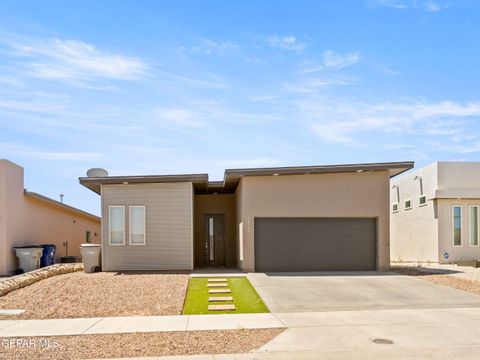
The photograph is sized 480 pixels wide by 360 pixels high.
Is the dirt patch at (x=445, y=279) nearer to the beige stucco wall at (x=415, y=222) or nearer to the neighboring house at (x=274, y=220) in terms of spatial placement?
the neighboring house at (x=274, y=220)

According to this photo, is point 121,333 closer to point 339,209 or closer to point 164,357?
point 164,357

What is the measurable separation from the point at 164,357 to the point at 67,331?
2.61 meters

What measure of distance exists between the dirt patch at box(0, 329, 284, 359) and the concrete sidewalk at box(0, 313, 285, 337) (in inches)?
13.4

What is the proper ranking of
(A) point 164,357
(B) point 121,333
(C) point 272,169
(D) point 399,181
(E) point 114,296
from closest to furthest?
(A) point 164,357 → (B) point 121,333 → (E) point 114,296 → (C) point 272,169 → (D) point 399,181

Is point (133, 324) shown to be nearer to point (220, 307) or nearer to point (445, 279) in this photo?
point (220, 307)

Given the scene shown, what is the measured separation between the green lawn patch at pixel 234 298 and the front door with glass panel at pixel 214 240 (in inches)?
A: 269

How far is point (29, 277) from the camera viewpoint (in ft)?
46.3

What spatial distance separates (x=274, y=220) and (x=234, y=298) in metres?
6.07

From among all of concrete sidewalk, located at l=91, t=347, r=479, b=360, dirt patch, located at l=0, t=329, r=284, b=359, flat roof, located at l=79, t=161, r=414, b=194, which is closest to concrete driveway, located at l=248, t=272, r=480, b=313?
dirt patch, located at l=0, t=329, r=284, b=359

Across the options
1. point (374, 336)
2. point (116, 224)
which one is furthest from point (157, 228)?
point (374, 336)

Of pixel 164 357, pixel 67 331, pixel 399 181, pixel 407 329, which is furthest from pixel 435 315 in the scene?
pixel 399 181

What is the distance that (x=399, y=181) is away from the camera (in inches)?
1039

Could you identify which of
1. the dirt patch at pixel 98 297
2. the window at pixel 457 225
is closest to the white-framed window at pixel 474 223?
the window at pixel 457 225

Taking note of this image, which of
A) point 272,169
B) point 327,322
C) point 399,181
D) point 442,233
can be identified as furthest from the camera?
point 399,181
